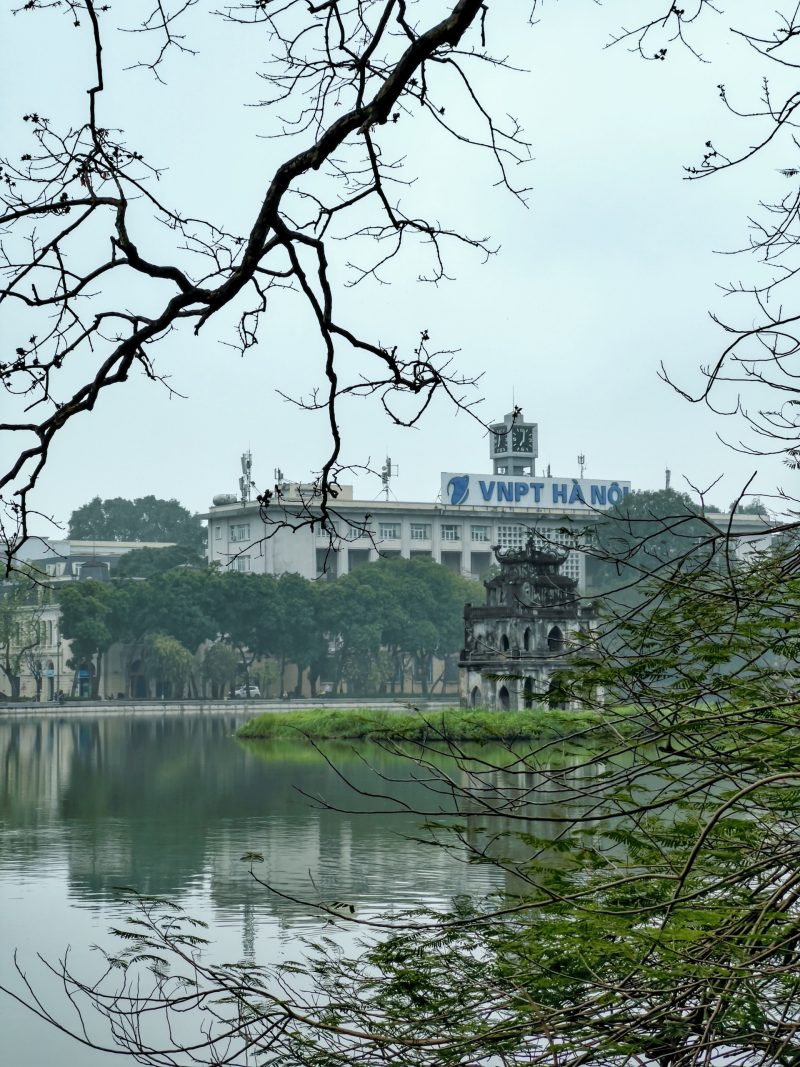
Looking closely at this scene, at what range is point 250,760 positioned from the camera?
138ft

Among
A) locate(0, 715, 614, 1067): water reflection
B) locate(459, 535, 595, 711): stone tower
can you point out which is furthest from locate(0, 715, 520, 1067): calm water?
locate(459, 535, 595, 711): stone tower

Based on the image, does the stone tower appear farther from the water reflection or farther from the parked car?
the parked car

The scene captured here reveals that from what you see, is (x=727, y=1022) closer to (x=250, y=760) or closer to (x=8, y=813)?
(x=8, y=813)

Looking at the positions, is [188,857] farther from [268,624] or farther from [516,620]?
[268,624]

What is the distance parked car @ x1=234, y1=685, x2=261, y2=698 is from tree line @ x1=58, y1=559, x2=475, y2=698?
78cm

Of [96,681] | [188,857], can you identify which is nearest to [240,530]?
[96,681]

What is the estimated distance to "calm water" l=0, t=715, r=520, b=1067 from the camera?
16.4m

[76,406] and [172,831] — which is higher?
[76,406]

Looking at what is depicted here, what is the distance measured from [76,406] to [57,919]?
49.2 feet

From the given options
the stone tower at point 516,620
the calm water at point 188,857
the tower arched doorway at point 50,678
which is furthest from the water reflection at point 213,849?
the tower arched doorway at point 50,678

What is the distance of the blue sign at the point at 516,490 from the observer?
281 ft

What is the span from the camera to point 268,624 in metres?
72.4

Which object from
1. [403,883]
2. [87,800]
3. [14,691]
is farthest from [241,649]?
[403,883]

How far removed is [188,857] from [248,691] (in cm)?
5414
